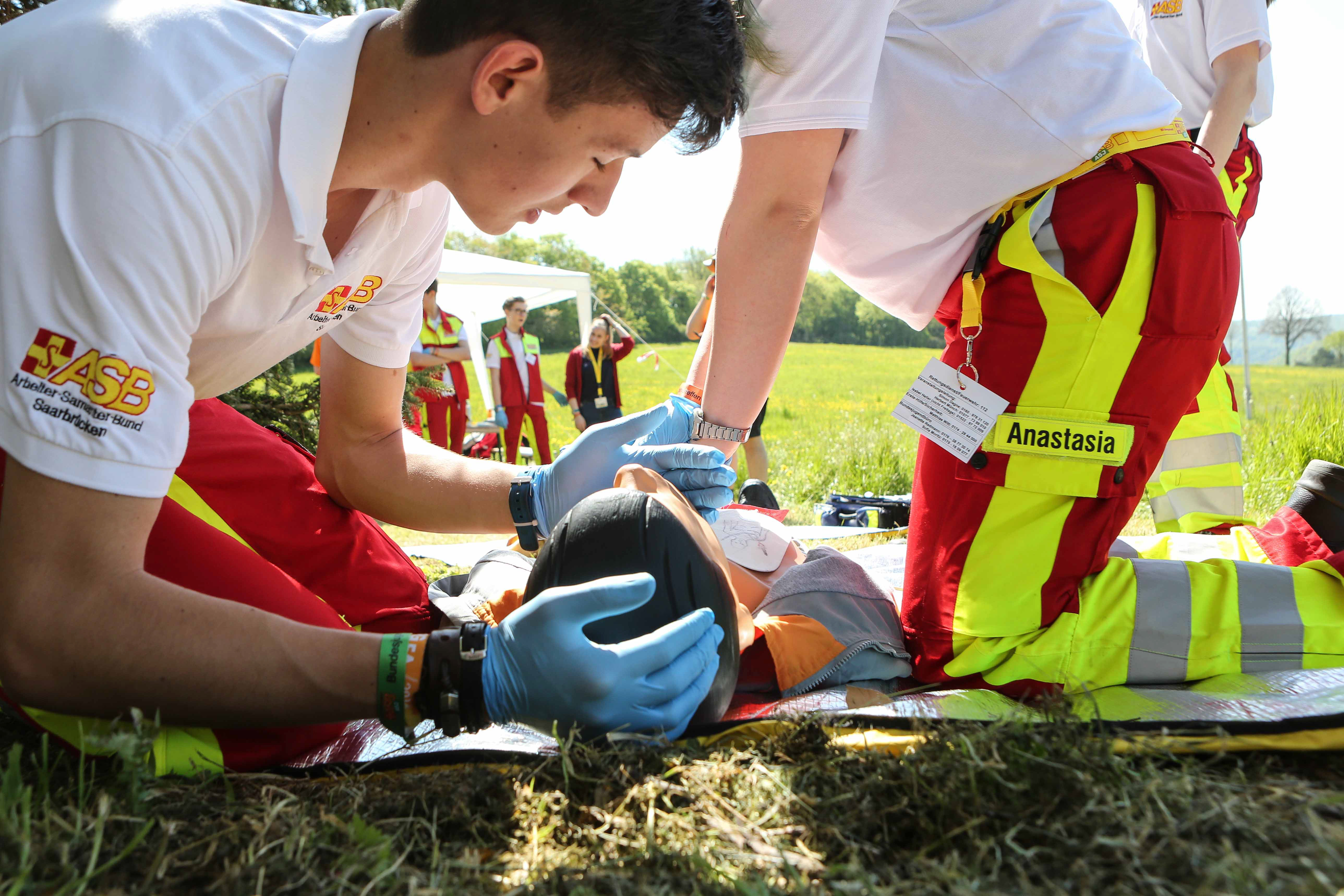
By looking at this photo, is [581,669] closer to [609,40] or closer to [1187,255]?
[609,40]

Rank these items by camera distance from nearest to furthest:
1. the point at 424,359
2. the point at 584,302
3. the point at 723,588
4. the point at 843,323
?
the point at 723,588
the point at 424,359
the point at 584,302
the point at 843,323

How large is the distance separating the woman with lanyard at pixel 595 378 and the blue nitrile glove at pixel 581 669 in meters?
8.11

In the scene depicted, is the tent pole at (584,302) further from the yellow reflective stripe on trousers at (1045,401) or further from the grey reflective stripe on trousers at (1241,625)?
the grey reflective stripe on trousers at (1241,625)

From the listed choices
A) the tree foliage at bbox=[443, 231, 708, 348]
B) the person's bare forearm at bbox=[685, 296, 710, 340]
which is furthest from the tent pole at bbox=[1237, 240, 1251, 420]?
the tree foliage at bbox=[443, 231, 708, 348]

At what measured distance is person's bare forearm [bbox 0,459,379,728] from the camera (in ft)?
3.31

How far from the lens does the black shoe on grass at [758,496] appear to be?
3.74 m

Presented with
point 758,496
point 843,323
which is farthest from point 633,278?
point 758,496

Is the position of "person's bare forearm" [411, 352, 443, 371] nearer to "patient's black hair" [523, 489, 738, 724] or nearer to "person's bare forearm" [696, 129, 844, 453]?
"person's bare forearm" [696, 129, 844, 453]

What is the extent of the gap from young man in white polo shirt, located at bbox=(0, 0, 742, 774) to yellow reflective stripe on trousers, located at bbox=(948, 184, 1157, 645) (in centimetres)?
66

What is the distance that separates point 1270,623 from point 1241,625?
49 millimetres

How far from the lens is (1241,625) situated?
157 centimetres

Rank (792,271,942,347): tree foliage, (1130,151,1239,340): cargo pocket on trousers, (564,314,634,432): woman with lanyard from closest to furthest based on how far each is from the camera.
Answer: (1130,151,1239,340): cargo pocket on trousers → (564,314,634,432): woman with lanyard → (792,271,942,347): tree foliage

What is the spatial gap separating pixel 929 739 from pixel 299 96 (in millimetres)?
1299

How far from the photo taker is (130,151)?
1.06 meters
